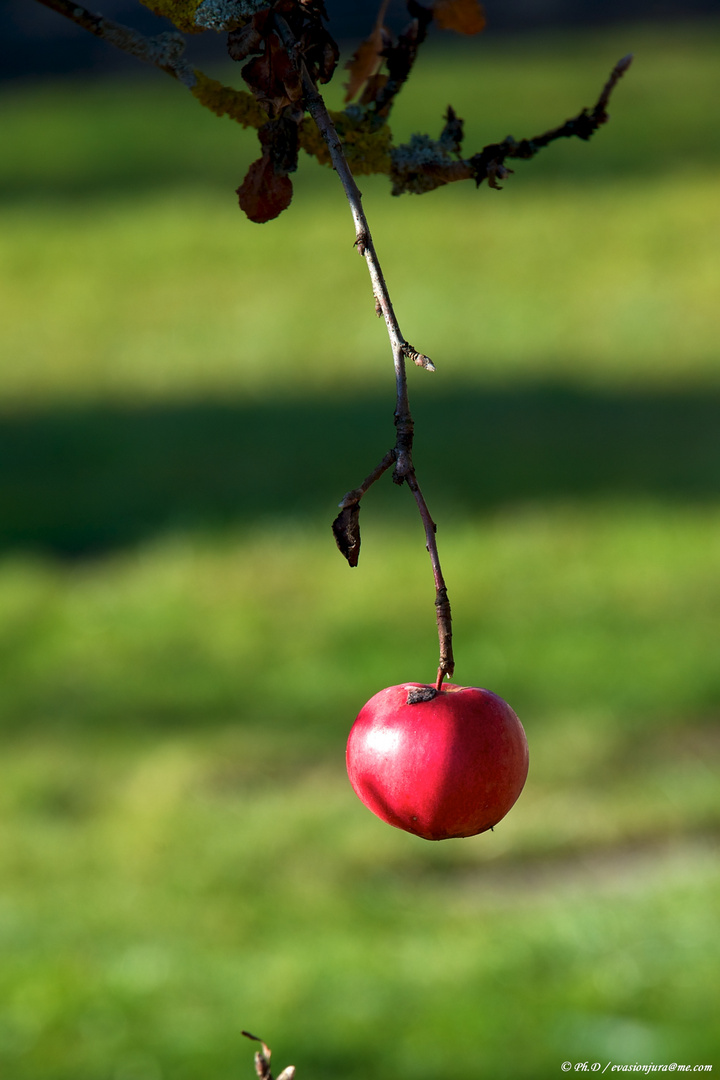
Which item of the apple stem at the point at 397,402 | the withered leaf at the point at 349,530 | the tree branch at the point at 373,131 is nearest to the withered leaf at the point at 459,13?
the tree branch at the point at 373,131

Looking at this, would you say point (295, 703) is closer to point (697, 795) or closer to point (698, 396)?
point (697, 795)

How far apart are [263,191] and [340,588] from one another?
7757 mm

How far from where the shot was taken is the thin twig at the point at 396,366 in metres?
0.88

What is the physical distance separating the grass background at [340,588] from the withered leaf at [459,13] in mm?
3586

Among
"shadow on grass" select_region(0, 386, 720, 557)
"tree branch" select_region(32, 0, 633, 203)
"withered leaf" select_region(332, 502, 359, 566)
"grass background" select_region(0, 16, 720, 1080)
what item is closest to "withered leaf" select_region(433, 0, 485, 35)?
"tree branch" select_region(32, 0, 633, 203)

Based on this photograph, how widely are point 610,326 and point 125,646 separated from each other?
718cm

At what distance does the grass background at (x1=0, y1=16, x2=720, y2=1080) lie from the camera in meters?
4.75

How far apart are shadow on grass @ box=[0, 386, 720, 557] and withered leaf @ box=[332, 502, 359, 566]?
8.70 m

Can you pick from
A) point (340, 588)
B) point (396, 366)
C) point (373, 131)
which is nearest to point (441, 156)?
point (373, 131)

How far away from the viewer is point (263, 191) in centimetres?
122

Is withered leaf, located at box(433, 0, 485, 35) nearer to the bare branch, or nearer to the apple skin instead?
the bare branch

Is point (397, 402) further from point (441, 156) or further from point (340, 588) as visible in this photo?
point (340, 588)

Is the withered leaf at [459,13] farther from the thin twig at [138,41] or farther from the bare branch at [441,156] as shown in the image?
the thin twig at [138,41]

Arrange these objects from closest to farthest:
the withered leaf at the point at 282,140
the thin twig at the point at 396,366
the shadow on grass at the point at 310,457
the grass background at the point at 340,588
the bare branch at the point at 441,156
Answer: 1. the thin twig at the point at 396,366
2. the withered leaf at the point at 282,140
3. the bare branch at the point at 441,156
4. the grass background at the point at 340,588
5. the shadow on grass at the point at 310,457
